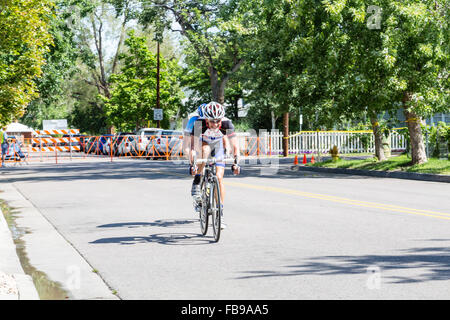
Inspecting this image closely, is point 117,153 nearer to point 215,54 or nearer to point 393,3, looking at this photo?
point 215,54

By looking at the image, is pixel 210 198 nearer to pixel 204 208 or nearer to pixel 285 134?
pixel 204 208

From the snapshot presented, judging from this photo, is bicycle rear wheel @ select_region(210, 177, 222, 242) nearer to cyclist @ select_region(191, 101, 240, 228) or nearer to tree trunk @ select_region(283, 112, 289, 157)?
cyclist @ select_region(191, 101, 240, 228)

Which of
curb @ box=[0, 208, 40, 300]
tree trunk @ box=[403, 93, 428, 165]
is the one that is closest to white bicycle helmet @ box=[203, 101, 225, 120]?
curb @ box=[0, 208, 40, 300]

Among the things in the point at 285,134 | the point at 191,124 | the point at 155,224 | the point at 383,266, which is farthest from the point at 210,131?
the point at 285,134

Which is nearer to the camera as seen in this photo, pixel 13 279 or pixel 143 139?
pixel 13 279

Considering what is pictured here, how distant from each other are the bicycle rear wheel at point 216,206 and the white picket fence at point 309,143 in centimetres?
3029

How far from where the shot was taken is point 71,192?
16875 mm

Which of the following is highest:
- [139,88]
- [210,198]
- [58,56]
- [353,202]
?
[139,88]

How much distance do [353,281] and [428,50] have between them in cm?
1478

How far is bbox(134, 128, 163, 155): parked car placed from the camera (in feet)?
124

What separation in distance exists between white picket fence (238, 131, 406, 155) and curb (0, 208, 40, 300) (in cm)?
3140

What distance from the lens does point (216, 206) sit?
8.50 meters

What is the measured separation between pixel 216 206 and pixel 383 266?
2.51m

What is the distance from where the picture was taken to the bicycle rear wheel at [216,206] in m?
8.41
